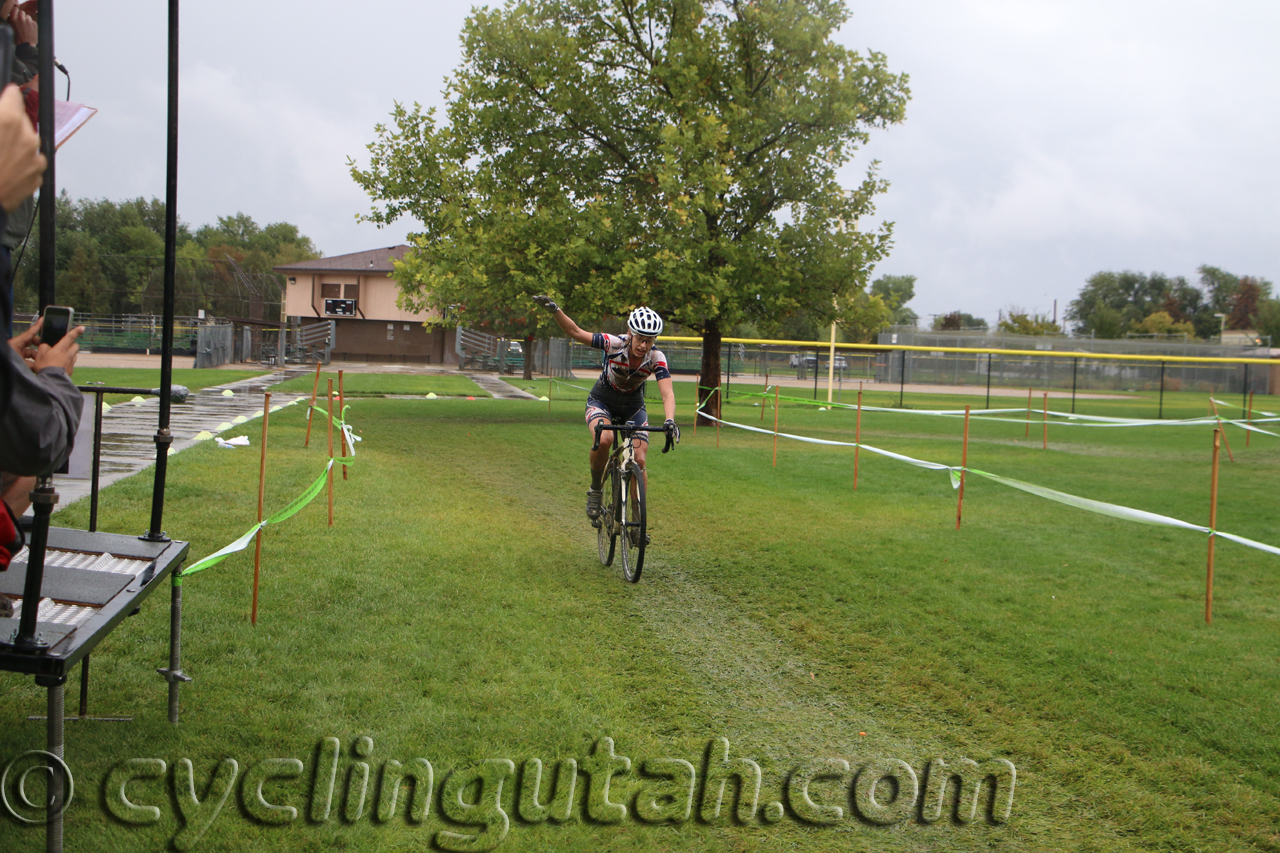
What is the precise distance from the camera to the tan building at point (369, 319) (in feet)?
203

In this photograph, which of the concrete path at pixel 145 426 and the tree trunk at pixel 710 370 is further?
the tree trunk at pixel 710 370

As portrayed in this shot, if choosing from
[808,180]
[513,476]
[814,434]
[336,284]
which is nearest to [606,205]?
[808,180]

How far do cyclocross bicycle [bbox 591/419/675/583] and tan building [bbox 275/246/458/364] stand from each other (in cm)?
5547

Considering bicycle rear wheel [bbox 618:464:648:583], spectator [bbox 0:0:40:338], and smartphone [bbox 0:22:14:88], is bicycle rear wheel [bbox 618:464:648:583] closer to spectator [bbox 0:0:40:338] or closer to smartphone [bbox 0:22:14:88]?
spectator [bbox 0:0:40:338]

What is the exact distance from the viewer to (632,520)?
7328 mm

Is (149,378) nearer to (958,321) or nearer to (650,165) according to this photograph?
(650,165)

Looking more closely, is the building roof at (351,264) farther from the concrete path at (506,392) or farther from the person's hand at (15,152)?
the person's hand at (15,152)

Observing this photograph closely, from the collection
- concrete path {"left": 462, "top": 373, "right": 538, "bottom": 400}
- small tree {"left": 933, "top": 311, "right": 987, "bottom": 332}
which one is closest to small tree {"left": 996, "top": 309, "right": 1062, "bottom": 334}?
small tree {"left": 933, "top": 311, "right": 987, "bottom": 332}

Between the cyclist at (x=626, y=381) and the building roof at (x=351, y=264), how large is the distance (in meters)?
56.2

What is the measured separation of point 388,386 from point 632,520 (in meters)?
27.8

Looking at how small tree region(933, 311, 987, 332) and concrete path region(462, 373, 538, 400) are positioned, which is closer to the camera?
concrete path region(462, 373, 538, 400)

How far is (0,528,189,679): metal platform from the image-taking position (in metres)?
2.72

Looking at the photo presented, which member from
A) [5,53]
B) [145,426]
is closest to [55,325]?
[5,53]

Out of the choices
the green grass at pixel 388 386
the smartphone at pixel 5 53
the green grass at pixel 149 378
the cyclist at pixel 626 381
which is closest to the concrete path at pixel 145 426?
the green grass at pixel 149 378
